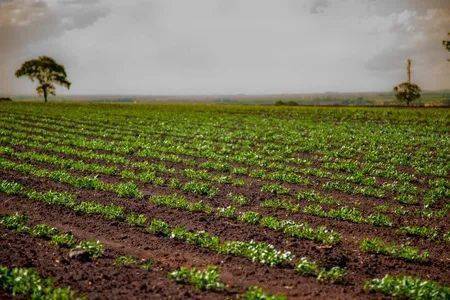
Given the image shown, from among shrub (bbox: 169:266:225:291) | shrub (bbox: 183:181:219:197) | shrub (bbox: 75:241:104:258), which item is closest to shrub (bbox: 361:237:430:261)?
shrub (bbox: 169:266:225:291)

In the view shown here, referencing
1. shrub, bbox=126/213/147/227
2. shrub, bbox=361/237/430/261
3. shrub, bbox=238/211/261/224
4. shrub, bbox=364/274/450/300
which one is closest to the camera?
shrub, bbox=364/274/450/300

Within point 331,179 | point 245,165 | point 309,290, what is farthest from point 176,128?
point 309,290

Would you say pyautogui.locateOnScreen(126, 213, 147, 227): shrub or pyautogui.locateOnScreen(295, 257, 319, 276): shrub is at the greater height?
pyautogui.locateOnScreen(126, 213, 147, 227): shrub

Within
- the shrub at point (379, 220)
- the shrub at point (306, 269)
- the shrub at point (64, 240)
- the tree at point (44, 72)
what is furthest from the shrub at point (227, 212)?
the tree at point (44, 72)

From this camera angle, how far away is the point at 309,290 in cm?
824

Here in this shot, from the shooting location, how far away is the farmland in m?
8.41

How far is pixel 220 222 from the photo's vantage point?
12.3 metres

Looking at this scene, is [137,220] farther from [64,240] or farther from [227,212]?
[227,212]

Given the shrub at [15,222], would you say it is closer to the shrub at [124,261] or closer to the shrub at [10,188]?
the shrub at [10,188]

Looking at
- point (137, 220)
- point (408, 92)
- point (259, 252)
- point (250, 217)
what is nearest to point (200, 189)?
point (250, 217)

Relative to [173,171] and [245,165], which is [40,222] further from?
[245,165]

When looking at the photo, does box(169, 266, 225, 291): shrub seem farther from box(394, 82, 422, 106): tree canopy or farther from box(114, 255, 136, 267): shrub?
box(394, 82, 422, 106): tree canopy

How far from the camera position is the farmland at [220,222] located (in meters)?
8.41

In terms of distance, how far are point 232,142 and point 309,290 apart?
70.8 feet
